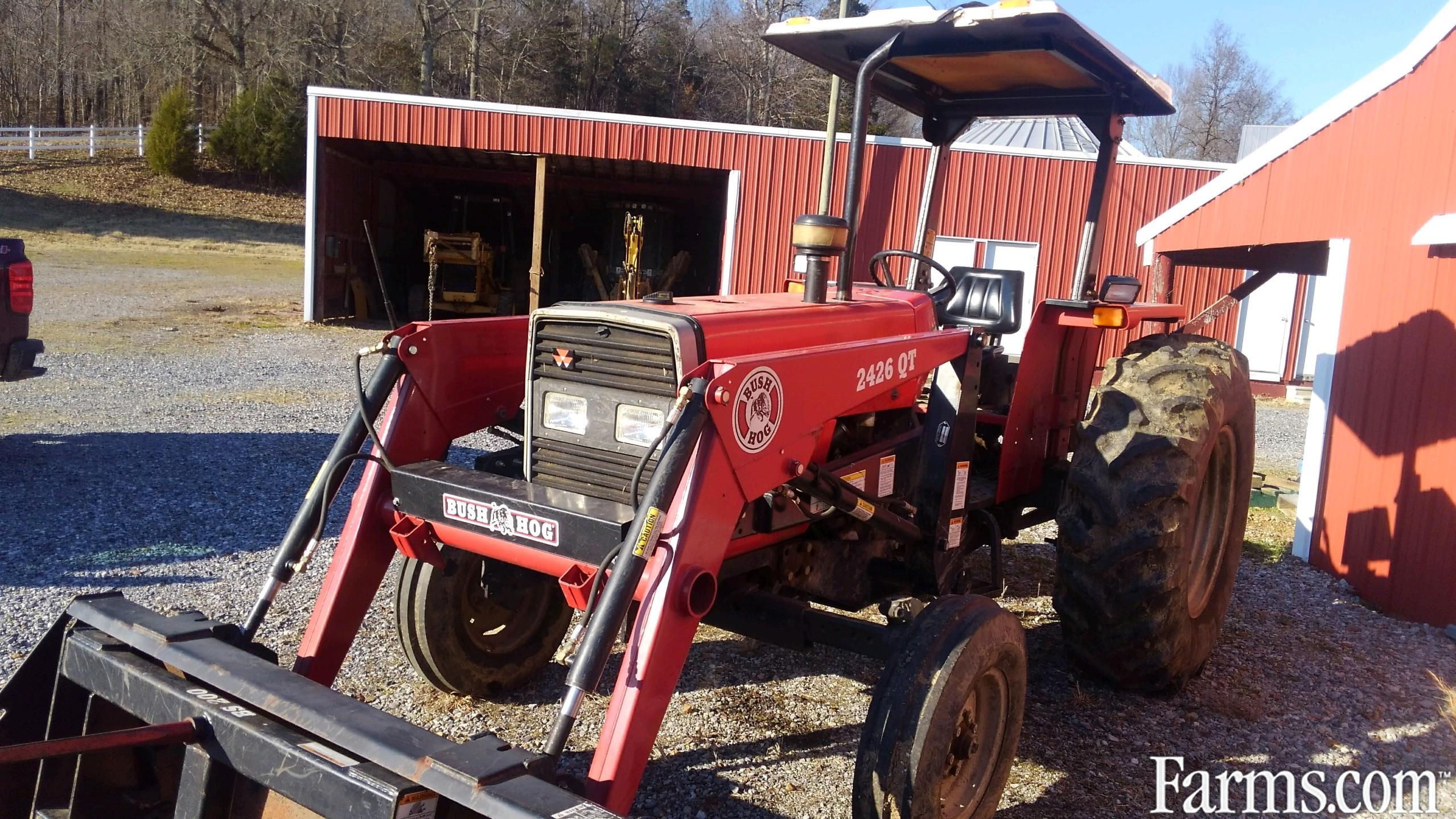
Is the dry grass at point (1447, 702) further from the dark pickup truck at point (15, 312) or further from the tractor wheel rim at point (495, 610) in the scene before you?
the dark pickup truck at point (15, 312)

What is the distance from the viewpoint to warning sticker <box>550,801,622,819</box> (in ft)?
6.18

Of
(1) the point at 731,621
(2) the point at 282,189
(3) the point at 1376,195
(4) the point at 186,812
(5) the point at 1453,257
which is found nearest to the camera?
(4) the point at 186,812

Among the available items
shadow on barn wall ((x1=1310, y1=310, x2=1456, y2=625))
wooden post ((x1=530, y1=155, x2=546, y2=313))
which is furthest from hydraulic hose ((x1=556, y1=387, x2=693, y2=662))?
wooden post ((x1=530, y1=155, x2=546, y2=313))

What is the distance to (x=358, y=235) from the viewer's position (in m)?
18.2

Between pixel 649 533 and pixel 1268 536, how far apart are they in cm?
599

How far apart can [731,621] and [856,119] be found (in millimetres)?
1661

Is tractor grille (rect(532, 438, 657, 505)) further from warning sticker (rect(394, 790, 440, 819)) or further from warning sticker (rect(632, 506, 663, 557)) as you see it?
warning sticker (rect(394, 790, 440, 819))

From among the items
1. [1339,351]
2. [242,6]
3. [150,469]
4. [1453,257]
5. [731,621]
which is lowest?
[150,469]

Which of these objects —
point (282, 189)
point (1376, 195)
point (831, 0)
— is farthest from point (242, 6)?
point (1376, 195)

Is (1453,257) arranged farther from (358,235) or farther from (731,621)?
(358,235)

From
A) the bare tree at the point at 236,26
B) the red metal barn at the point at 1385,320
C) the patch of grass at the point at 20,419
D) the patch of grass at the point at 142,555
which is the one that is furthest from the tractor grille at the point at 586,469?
the bare tree at the point at 236,26

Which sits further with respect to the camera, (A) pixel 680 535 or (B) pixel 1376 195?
(B) pixel 1376 195

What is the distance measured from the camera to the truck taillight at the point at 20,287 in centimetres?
712

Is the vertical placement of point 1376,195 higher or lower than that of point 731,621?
higher
